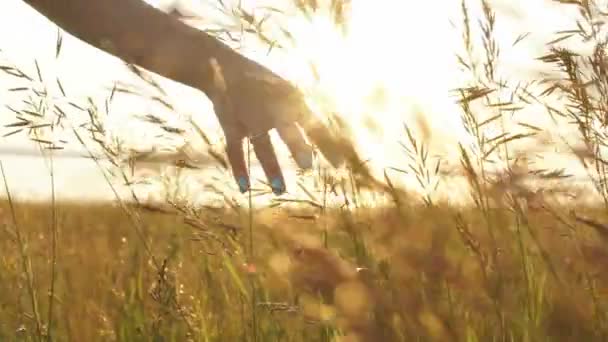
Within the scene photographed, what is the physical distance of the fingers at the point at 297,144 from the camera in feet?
5.37

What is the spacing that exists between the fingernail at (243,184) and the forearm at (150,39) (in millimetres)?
219

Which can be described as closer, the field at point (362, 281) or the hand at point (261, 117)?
the field at point (362, 281)

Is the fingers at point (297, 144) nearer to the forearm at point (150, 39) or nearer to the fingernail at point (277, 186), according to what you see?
the fingernail at point (277, 186)

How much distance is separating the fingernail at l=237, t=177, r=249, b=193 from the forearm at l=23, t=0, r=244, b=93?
0.22 m

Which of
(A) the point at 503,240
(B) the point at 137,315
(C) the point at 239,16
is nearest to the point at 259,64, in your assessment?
(C) the point at 239,16

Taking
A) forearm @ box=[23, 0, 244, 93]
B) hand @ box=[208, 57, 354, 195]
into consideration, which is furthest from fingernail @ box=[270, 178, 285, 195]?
forearm @ box=[23, 0, 244, 93]

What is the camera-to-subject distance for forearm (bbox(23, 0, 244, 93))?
1721 mm

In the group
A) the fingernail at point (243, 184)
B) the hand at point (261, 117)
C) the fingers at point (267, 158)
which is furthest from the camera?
the fingers at point (267, 158)

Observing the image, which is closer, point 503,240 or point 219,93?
point 219,93

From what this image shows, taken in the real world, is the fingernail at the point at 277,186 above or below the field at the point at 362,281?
above

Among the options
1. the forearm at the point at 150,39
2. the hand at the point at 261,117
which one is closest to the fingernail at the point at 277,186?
the hand at the point at 261,117

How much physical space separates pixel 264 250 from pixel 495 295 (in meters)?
0.66

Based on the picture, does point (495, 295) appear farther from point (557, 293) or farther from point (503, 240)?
point (503, 240)

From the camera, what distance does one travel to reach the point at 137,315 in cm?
205
